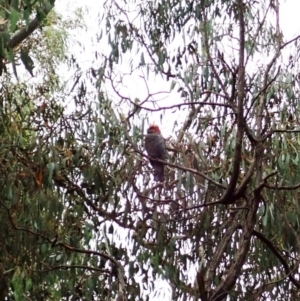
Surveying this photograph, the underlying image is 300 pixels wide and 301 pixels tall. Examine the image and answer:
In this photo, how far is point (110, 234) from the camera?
4.18 m

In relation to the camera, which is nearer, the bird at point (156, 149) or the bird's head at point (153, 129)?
the bird at point (156, 149)

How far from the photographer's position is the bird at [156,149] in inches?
166

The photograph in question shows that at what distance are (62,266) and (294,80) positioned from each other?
1.56 metres

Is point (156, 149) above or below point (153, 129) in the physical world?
below

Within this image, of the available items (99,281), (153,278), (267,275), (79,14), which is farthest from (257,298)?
(79,14)

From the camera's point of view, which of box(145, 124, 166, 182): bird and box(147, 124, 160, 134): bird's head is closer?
box(145, 124, 166, 182): bird

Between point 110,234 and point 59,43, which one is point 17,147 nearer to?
point 110,234

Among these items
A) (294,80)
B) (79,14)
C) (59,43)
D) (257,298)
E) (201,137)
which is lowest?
(257,298)

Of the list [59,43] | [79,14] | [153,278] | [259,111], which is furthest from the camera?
[79,14]

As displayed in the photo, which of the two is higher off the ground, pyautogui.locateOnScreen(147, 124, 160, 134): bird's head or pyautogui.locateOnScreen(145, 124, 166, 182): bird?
pyautogui.locateOnScreen(147, 124, 160, 134): bird's head

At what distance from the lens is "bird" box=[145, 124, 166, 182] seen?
421 cm

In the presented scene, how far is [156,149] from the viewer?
438 cm

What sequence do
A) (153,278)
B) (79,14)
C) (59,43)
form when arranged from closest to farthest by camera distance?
(153,278)
(59,43)
(79,14)

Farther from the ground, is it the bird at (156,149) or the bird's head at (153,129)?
the bird's head at (153,129)
